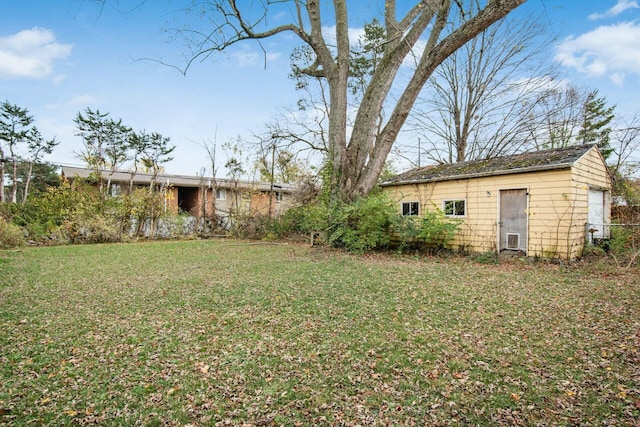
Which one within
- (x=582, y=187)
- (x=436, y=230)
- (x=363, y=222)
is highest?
(x=582, y=187)

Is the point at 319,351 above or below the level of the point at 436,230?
below

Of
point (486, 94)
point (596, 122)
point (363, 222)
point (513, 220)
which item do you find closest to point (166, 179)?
point (363, 222)

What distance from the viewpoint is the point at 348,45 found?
1061 centimetres

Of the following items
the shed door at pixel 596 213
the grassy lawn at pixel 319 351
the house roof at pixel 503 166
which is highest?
the house roof at pixel 503 166

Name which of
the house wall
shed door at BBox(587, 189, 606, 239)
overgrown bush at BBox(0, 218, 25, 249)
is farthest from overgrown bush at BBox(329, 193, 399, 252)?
overgrown bush at BBox(0, 218, 25, 249)

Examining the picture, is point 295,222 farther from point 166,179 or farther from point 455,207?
point 166,179

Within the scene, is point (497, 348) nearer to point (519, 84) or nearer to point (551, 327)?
point (551, 327)

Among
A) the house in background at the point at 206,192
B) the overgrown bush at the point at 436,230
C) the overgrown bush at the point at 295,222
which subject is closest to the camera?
the overgrown bush at the point at 436,230

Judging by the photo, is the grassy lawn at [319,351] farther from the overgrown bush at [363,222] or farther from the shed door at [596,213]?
the overgrown bush at [363,222]

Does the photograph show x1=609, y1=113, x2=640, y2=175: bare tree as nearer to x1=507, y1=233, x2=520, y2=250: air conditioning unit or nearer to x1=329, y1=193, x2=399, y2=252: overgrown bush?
x1=507, y1=233, x2=520, y2=250: air conditioning unit

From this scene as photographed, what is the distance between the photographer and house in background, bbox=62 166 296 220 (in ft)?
51.2

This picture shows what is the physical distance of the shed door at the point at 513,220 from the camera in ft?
28.6

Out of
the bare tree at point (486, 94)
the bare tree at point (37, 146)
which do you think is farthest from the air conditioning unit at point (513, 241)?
the bare tree at point (37, 146)

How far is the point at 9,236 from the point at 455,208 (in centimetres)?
1456
